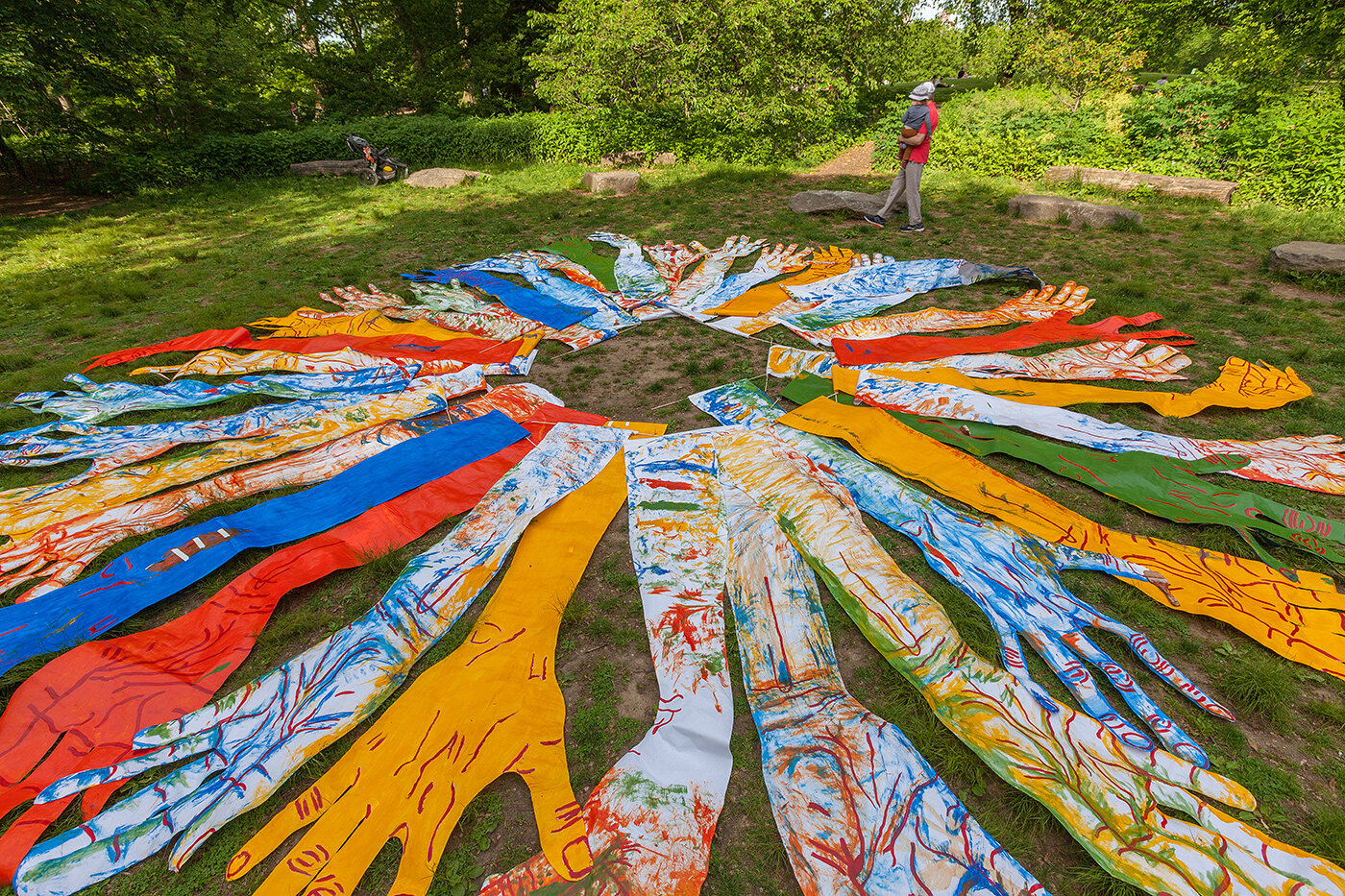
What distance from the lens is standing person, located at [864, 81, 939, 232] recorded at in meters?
7.42

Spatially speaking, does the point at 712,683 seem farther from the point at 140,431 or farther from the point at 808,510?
the point at 140,431

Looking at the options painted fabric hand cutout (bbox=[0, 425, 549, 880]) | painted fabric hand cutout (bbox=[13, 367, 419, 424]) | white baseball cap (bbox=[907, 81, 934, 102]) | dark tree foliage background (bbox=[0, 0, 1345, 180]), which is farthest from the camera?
dark tree foliage background (bbox=[0, 0, 1345, 180])

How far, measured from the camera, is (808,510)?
112 inches

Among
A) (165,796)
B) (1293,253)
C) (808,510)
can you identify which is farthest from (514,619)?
(1293,253)

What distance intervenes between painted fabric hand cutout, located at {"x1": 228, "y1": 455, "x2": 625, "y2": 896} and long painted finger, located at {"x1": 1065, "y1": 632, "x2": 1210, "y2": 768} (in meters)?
2.03

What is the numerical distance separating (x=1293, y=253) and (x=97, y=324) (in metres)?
12.4

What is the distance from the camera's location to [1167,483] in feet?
10.0

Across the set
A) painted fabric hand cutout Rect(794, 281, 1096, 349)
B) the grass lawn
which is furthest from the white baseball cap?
painted fabric hand cutout Rect(794, 281, 1096, 349)

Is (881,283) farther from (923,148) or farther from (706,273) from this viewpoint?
(923,148)

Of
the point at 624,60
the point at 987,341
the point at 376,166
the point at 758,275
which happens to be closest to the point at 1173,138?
the point at 987,341

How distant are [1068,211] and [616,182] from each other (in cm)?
752

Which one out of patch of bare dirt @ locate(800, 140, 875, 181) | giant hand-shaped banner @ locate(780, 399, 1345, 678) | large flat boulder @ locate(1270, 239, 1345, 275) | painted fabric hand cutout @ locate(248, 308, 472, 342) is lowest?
giant hand-shaped banner @ locate(780, 399, 1345, 678)

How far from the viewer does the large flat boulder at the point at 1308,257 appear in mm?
5473

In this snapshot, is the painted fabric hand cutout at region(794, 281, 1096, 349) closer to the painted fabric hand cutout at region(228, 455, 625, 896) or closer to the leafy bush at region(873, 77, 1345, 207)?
the painted fabric hand cutout at region(228, 455, 625, 896)
